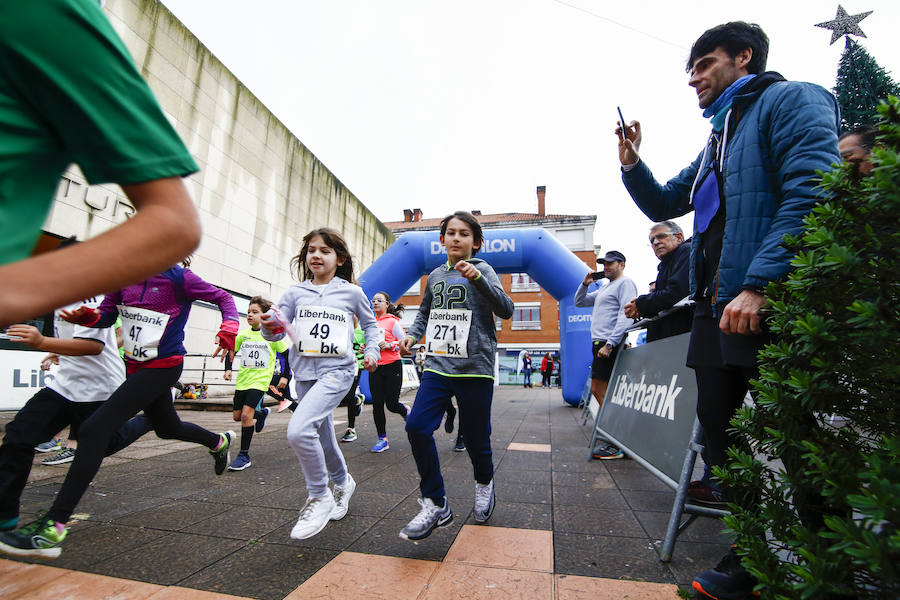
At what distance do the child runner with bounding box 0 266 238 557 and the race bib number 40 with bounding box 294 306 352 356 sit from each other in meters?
0.55

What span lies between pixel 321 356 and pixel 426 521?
1168mm

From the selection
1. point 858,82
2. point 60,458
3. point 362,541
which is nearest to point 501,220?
point 858,82

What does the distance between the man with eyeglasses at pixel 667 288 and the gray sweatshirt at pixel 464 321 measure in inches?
55.2

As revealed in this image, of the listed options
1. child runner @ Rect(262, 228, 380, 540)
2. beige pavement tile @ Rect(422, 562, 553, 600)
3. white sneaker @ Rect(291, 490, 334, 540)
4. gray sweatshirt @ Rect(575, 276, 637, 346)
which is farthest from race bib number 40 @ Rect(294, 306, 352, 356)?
gray sweatshirt @ Rect(575, 276, 637, 346)

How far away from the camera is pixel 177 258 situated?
2.03ft

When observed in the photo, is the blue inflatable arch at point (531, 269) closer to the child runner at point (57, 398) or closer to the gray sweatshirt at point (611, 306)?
the gray sweatshirt at point (611, 306)

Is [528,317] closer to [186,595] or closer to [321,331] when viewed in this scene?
[321,331]

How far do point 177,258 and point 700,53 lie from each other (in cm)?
225

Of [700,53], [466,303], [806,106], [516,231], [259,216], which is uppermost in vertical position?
[259,216]

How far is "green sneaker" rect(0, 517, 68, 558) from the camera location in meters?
1.98

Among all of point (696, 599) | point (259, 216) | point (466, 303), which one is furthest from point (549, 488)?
point (259, 216)

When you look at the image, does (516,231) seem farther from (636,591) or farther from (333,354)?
(636,591)

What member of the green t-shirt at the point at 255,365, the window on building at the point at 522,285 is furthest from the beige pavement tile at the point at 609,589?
the window on building at the point at 522,285

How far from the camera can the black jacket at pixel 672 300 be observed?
3423 millimetres
